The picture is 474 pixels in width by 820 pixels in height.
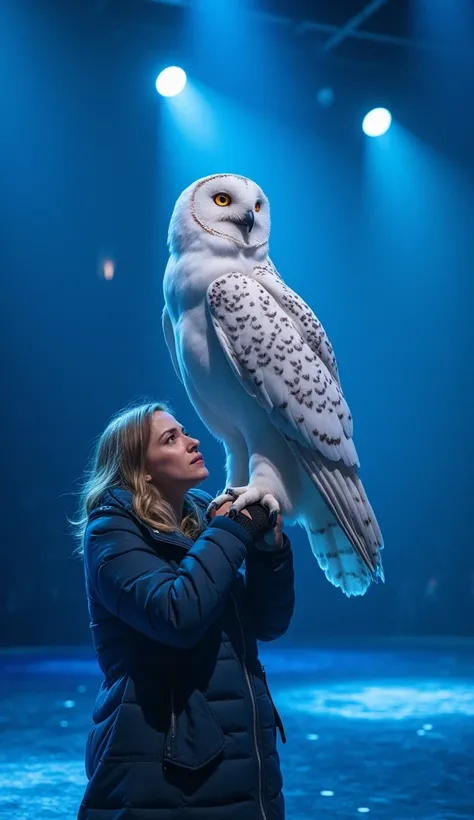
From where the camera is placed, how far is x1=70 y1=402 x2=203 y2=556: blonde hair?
1.25 m

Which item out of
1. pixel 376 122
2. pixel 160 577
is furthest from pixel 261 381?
pixel 376 122

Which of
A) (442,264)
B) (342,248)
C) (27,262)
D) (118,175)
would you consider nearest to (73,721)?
(27,262)

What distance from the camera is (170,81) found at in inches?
225

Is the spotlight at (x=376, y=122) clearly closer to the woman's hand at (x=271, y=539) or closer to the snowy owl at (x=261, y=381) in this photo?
the snowy owl at (x=261, y=381)

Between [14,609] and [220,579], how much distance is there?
4.82 meters

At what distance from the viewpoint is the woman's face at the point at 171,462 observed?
1303mm

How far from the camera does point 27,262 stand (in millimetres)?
5609

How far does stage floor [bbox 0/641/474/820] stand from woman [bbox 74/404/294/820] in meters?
1.39

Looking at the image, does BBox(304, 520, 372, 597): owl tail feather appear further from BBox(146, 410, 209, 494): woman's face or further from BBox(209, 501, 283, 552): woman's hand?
BBox(146, 410, 209, 494): woman's face

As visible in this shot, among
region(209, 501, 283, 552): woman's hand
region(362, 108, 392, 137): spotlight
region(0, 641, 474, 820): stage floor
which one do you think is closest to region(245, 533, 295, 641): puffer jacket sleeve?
region(209, 501, 283, 552): woman's hand

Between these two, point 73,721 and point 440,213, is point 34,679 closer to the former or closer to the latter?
point 73,721

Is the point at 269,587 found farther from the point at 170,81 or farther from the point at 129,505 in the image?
the point at 170,81

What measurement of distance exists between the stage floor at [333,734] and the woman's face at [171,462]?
1.50m

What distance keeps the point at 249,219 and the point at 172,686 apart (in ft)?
3.02
